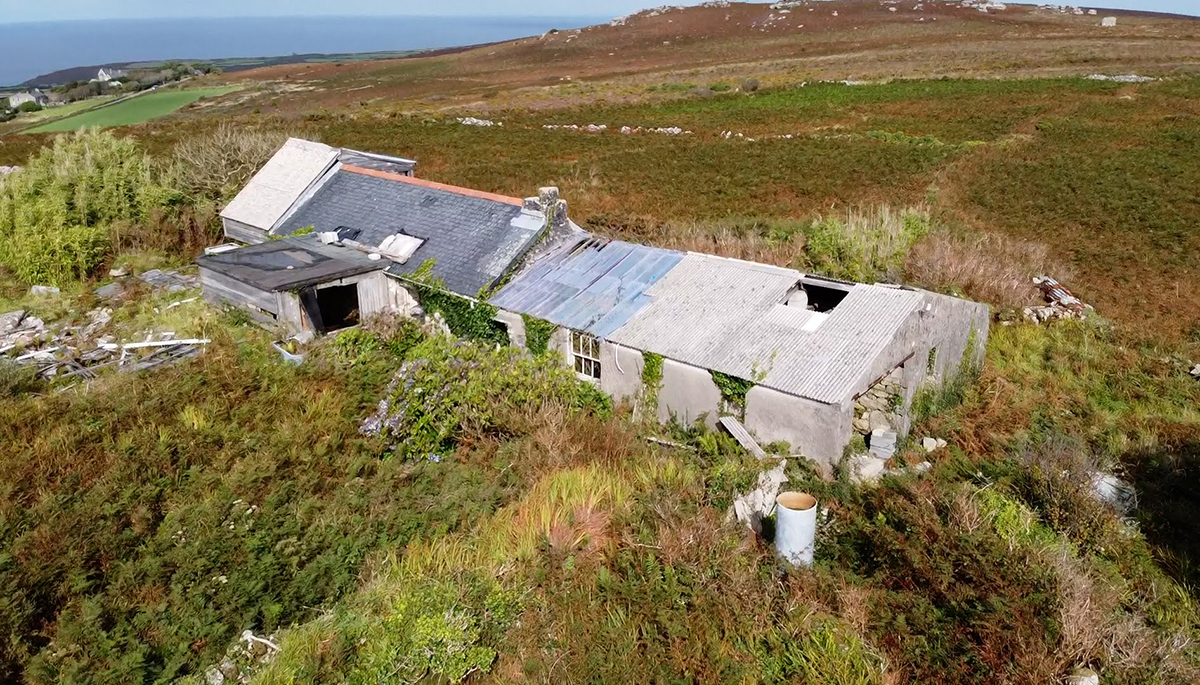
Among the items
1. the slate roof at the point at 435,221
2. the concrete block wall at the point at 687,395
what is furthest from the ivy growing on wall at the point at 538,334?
the concrete block wall at the point at 687,395

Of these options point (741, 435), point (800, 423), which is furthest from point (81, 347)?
point (800, 423)

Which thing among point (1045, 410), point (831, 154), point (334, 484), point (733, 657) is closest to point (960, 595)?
point (733, 657)

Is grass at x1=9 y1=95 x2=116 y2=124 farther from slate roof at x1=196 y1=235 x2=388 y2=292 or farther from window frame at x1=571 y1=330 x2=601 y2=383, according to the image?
window frame at x1=571 y1=330 x2=601 y2=383

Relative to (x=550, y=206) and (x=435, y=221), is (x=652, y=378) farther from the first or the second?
(x=435, y=221)

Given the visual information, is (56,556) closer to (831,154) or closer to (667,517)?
(667,517)

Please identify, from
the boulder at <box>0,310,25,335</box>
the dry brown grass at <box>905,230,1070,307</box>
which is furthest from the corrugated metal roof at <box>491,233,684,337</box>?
the boulder at <box>0,310,25,335</box>

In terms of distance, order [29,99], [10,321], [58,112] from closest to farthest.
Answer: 1. [10,321]
2. [58,112]
3. [29,99]
